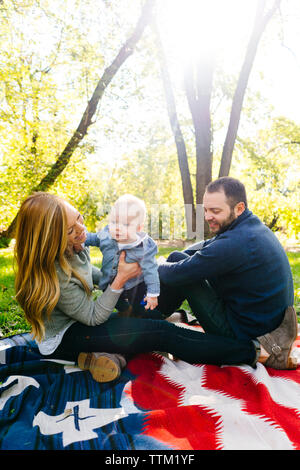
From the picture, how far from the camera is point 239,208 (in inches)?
104

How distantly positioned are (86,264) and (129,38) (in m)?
8.23

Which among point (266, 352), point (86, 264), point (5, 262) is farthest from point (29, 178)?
point (266, 352)

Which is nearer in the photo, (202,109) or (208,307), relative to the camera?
(208,307)

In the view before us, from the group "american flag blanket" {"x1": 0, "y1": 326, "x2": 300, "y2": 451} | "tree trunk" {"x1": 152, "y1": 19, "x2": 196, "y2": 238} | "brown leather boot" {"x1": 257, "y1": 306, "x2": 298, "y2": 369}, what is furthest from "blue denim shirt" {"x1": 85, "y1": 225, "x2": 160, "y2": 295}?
"tree trunk" {"x1": 152, "y1": 19, "x2": 196, "y2": 238}

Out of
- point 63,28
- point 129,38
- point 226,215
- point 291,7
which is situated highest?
point 291,7

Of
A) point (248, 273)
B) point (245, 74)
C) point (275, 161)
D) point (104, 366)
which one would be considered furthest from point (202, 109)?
point (104, 366)

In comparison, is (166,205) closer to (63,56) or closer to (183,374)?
(63,56)

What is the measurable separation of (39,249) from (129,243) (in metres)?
0.71

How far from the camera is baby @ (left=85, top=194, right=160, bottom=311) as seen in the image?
8.23ft

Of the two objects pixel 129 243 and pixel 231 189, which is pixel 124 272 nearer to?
pixel 129 243

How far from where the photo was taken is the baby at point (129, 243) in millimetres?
2508

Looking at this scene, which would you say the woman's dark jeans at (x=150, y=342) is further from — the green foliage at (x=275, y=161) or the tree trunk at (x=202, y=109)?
the green foliage at (x=275, y=161)
